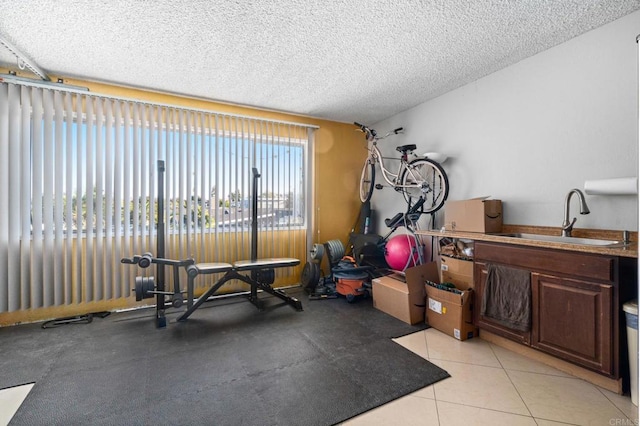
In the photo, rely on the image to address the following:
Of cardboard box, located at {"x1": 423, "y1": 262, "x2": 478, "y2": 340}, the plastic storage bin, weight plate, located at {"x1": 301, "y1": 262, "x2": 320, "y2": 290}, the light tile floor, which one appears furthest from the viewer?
weight plate, located at {"x1": 301, "y1": 262, "x2": 320, "y2": 290}

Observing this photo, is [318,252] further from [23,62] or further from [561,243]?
[23,62]

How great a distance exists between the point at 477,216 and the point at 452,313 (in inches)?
38.7

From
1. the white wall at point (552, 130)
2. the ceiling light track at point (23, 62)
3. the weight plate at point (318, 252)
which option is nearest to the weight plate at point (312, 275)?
the weight plate at point (318, 252)

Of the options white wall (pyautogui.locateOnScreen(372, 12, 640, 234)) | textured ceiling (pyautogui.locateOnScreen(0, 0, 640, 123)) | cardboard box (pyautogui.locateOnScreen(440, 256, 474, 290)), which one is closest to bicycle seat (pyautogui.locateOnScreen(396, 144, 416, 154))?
white wall (pyautogui.locateOnScreen(372, 12, 640, 234))

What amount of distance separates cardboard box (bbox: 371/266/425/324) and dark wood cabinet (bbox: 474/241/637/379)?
823 millimetres

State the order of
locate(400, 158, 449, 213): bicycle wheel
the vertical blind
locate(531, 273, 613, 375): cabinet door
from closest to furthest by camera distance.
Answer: locate(531, 273, 613, 375): cabinet door, the vertical blind, locate(400, 158, 449, 213): bicycle wheel

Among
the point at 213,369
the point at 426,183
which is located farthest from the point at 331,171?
the point at 213,369

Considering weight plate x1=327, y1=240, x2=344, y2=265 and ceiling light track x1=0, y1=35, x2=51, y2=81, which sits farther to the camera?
weight plate x1=327, y1=240, x2=344, y2=265

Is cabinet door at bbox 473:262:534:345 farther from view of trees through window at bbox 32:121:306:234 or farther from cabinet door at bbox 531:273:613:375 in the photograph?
view of trees through window at bbox 32:121:306:234

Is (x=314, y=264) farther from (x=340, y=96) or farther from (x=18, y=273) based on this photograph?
(x=18, y=273)

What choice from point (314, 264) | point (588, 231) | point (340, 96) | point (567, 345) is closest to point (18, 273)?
→ point (314, 264)

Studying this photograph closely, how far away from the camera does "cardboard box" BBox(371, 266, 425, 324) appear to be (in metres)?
2.97

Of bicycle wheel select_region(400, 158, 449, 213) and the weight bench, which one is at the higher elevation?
bicycle wheel select_region(400, 158, 449, 213)

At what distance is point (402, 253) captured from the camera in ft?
11.6
